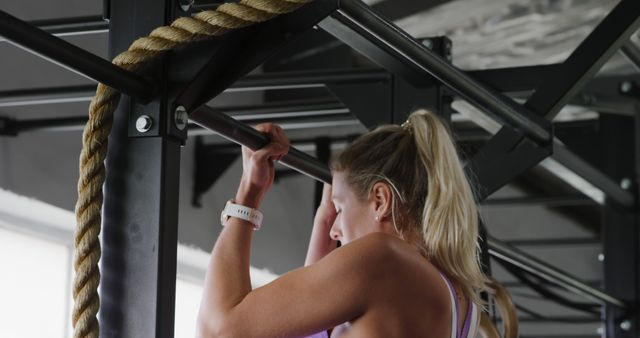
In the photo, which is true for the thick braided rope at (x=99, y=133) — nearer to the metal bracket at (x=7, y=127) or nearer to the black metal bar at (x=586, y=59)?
the black metal bar at (x=586, y=59)

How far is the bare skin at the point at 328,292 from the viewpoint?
1.82 m

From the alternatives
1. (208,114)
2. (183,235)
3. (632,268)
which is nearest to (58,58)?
(208,114)

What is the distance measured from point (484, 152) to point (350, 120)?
0.64m

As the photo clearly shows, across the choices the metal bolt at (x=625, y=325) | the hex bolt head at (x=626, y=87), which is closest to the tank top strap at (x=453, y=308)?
the hex bolt head at (x=626, y=87)

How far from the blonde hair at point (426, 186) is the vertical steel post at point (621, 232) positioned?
2.57 m

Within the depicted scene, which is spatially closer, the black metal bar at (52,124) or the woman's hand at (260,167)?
the woman's hand at (260,167)

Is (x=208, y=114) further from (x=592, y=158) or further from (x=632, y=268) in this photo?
(x=592, y=158)

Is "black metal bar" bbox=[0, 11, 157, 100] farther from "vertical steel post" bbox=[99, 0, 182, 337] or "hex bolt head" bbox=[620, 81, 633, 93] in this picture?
"hex bolt head" bbox=[620, 81, 633, 93]

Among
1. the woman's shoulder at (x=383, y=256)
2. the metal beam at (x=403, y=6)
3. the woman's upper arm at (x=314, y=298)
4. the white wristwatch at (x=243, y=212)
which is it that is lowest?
the woman's upper arm at (x=314, y=298)

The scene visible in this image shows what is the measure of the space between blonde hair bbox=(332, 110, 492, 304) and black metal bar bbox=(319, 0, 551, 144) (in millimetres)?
219

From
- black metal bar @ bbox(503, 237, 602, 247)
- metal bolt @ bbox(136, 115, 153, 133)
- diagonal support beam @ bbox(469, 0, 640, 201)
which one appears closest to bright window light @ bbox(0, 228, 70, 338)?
diagonal support beam @ bbox(469, 0, 640, 201)

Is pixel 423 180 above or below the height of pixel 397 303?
above

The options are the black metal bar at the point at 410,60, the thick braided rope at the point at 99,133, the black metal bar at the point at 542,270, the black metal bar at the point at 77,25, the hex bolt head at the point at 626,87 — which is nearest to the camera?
the thick braided rope at the point at 99,133

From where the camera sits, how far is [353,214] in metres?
2.03
